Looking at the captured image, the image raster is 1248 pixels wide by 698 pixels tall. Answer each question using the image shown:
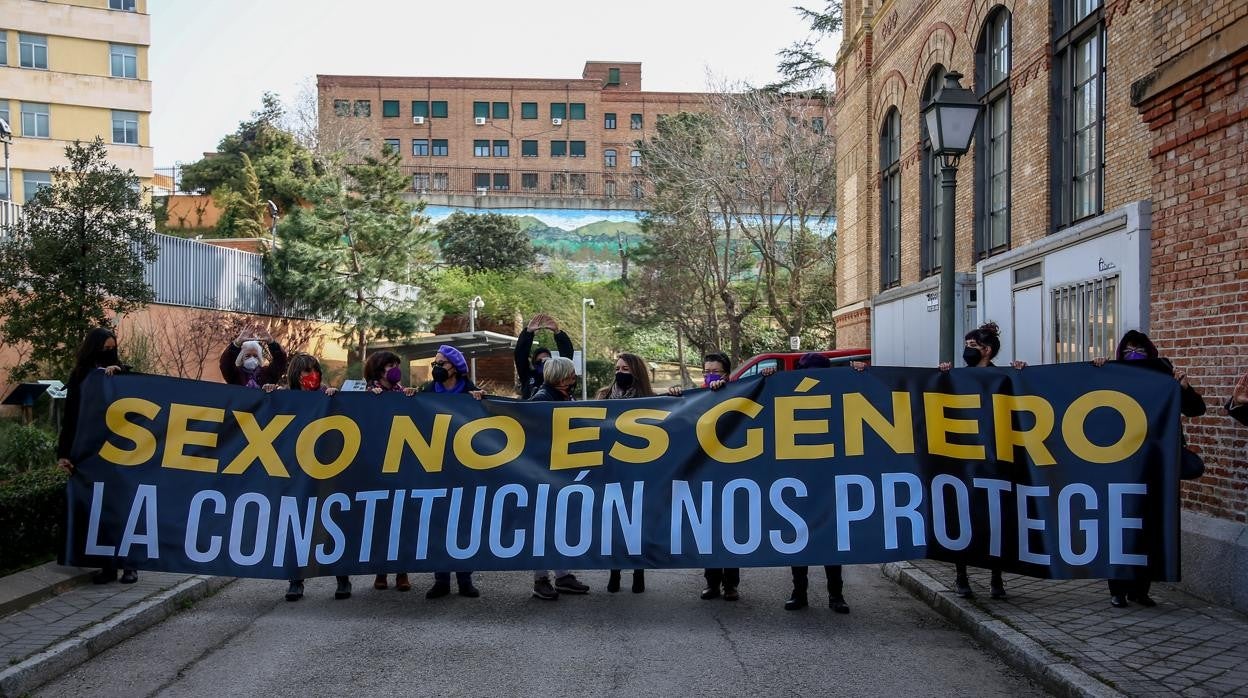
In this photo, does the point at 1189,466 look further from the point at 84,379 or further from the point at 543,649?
the point at 84,379

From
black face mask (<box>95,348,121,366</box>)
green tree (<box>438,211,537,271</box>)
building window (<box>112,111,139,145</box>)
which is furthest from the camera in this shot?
green tree (<box>438,211,537,271</box>)

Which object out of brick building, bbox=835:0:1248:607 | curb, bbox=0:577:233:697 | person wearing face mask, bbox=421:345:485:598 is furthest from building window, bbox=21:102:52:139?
person wearing face mask, bbox=421:345:485:598

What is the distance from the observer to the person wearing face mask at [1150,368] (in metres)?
7.60

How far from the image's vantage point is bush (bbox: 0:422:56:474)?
12.9 meters

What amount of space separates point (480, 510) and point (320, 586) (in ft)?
6.28

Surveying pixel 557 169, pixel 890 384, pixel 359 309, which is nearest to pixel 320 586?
pixel 890 384

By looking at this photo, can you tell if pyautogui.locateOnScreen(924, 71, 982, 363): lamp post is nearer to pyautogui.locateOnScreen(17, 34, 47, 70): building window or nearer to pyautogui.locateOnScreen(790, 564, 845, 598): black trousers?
pyautogui.locateOnScreen(790, 564, 845, 598): black trousers

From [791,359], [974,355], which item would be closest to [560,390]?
[974,355]

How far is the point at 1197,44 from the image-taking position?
28.8 ft

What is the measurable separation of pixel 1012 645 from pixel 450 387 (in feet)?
15.3

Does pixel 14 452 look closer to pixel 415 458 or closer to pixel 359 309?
pixel 415 458

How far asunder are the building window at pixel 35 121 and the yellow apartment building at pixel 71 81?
1.7 inches

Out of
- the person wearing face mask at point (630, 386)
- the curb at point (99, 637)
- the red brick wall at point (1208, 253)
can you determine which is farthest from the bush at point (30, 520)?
the red brick wall at point (1208, 253)

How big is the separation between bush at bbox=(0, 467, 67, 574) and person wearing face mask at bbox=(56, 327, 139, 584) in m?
0.37
